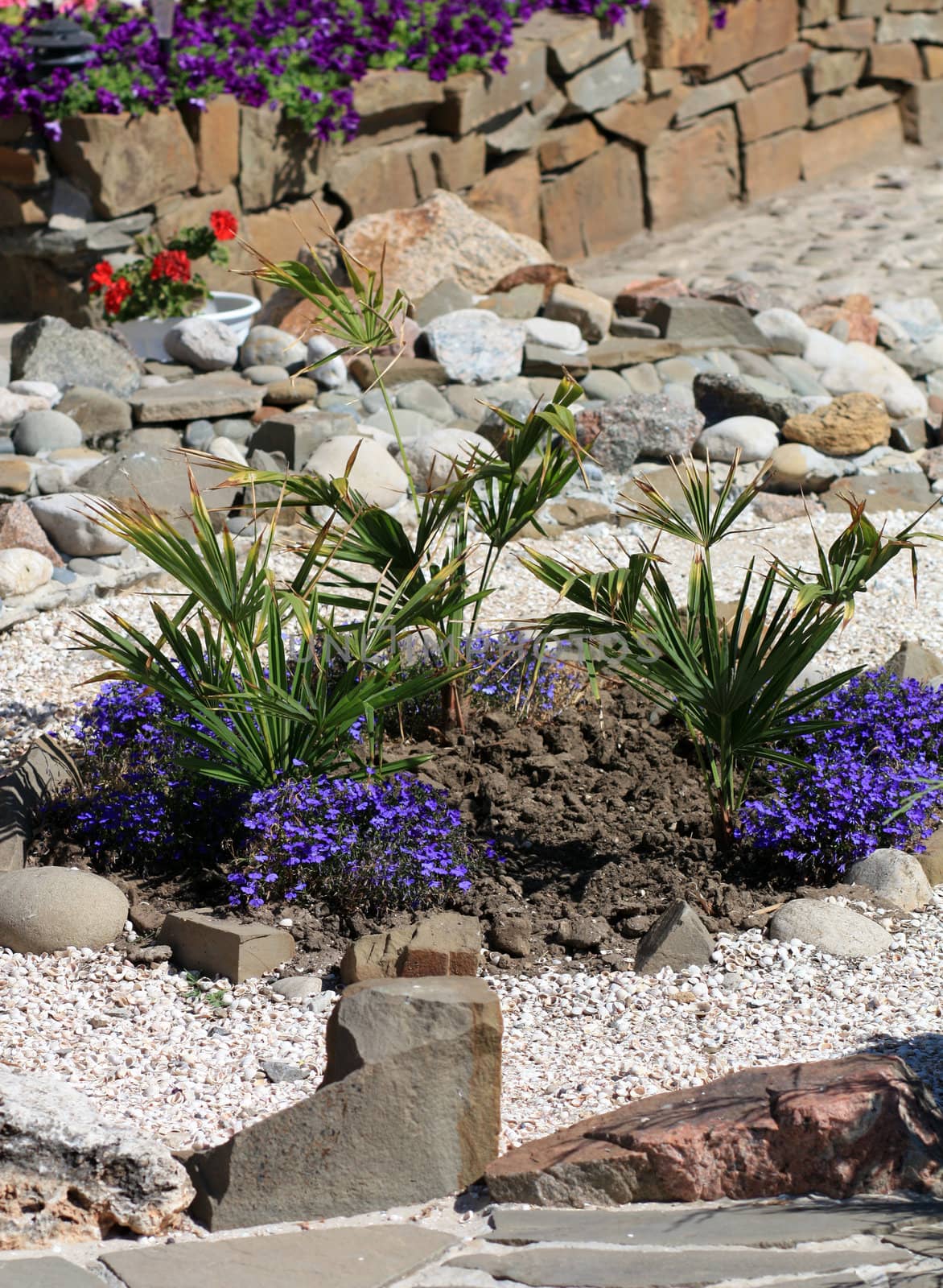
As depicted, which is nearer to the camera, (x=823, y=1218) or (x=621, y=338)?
(x=823, y=1218)

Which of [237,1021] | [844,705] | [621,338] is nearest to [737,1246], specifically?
[237,1021]

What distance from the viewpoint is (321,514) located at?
6145 mm

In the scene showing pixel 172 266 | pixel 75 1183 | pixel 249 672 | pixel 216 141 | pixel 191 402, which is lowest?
pixel 75 1183

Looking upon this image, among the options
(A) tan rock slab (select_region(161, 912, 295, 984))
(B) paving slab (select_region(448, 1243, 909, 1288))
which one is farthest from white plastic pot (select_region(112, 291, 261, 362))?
(B) paving slab (select_region(448, 1243, 909, 1288))

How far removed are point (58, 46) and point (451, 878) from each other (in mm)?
6586

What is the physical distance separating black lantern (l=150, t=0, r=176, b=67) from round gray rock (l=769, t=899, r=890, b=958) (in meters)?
7.02

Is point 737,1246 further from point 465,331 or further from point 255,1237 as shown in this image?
point 465,331

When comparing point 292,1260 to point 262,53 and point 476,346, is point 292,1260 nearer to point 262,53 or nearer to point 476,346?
point 476,346

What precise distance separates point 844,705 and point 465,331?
3858 millimetres

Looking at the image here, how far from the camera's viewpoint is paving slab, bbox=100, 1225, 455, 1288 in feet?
7.34

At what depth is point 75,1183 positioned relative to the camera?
7.98 feet

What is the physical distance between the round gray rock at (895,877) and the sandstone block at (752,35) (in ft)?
31.8

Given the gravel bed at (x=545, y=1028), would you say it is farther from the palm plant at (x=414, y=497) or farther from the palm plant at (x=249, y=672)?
the palm plant at (x=414, y=497)

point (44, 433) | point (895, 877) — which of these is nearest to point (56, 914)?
point (895, 877)
